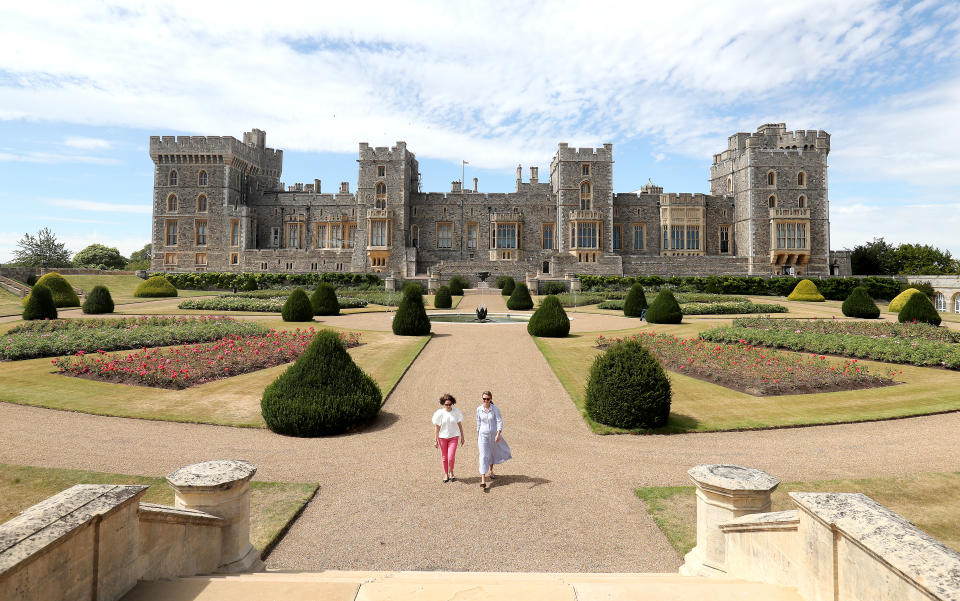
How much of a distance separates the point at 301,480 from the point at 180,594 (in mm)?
3812

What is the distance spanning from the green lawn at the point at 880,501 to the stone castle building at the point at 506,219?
41398mm

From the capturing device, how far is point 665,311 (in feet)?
75.7

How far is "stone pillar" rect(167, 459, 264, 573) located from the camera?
14.5 ft

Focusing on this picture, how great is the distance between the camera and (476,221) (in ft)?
196

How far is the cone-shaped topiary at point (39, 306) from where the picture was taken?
73.6 ft

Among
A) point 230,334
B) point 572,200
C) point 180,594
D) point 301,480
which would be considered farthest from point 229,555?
point 572,200

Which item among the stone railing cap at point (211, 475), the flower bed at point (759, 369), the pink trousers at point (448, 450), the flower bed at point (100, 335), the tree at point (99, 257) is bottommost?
the pink trousers at point (448, 450)

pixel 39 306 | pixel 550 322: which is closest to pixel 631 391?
pixel 550 322

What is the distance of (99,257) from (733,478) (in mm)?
88407

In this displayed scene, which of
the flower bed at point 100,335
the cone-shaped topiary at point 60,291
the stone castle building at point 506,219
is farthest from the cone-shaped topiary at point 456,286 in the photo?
the cone-shaped topiary at point 60,291

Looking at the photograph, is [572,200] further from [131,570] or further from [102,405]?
[131,570]

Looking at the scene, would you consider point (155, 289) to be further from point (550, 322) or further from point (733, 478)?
point (733, 478)

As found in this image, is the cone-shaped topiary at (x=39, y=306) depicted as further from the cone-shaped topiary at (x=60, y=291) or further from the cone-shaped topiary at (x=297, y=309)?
the cone-shaped topiary at (x=297, y=309)

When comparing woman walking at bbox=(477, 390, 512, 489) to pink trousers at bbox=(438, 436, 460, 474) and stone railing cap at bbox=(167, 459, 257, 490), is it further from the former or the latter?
stone railing cap at bbox=(167, 459, 257, 490)
